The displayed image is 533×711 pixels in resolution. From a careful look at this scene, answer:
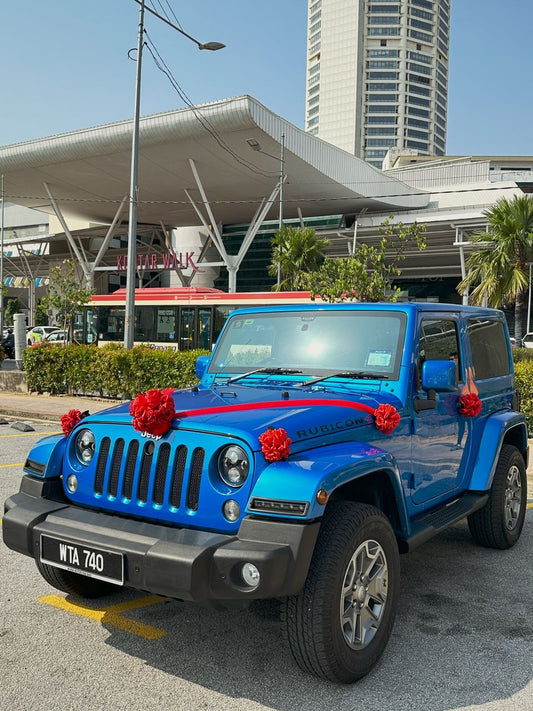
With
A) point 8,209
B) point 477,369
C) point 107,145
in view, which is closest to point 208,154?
point 107,145

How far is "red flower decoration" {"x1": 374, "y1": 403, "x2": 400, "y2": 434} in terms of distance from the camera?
147 inches

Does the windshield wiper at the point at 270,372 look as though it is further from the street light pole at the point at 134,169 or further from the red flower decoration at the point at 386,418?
the street light pole at the point at 134,169

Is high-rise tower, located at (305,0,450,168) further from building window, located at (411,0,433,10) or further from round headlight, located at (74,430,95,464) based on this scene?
round headlight, located at (74,430,95,464)

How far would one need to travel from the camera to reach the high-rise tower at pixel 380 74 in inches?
5674

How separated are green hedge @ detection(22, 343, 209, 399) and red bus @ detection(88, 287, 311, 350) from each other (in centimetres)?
634

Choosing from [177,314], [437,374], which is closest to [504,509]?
[437,374]

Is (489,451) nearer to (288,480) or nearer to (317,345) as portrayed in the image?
(317,345)

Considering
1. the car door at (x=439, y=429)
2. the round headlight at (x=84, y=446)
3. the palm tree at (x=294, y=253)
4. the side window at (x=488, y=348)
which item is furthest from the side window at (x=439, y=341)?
the palm tree at (x=294, y=253)

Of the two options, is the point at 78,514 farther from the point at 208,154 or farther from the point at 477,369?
the point at 208,154

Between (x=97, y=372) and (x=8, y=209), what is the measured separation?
68.4m

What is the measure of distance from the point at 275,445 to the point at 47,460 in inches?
57.8

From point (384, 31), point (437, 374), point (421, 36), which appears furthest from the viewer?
point (421, 36)

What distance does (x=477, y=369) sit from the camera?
5.18 metres

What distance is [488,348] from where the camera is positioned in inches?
217
